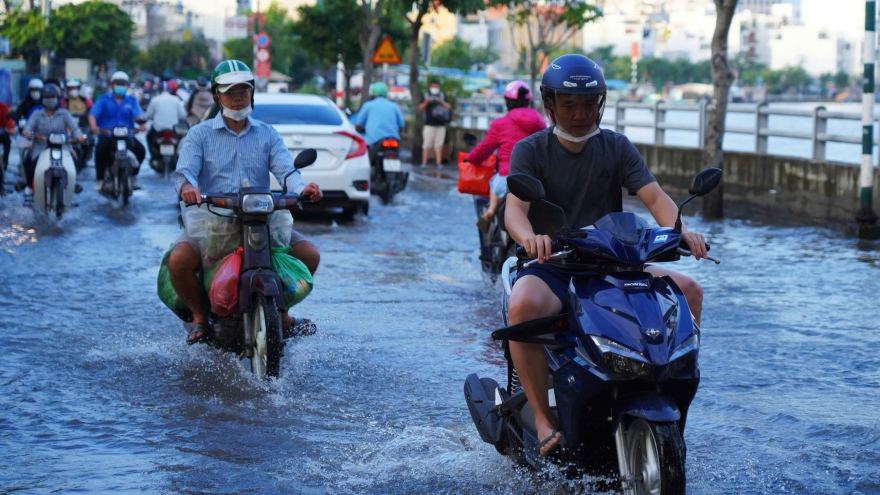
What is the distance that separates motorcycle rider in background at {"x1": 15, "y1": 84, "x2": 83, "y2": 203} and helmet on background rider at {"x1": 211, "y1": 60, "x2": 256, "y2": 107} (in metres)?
8.92

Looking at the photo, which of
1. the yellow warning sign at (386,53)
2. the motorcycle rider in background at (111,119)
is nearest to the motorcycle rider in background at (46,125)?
the motorcycle rider in background at (111,119)

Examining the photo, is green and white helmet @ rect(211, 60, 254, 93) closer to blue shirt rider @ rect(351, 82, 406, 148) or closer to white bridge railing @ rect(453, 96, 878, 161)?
white bridge railing @ rect(453, 96, 878, 161)

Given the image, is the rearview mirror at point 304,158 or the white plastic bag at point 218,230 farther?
the white plastic bag at point 218,230

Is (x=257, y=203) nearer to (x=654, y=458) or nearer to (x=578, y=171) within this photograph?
(x=578, y=171)

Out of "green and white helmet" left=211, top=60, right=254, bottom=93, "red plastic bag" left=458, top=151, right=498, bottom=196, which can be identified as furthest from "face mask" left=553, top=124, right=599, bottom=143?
"red plastic bag" left=458, top=151, right=498, bottom=196

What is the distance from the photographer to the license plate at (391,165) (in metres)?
17.9

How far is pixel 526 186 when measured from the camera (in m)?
4.59

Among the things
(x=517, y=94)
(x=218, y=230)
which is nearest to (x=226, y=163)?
(x=218, y=230)

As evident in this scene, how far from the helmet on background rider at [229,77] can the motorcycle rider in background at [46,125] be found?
8.92 m

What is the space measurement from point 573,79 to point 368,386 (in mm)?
2563

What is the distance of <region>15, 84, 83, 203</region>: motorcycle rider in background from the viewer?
15.8 m

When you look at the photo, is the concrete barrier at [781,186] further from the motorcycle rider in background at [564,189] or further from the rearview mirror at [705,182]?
the rearview mirror at [705,182]

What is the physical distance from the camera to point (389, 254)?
12.5 metres

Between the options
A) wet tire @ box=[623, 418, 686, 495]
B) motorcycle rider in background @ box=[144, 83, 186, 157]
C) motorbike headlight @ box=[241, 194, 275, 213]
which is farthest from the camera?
motorcycle rider in background @ box=[144, 83, 186, 157]
